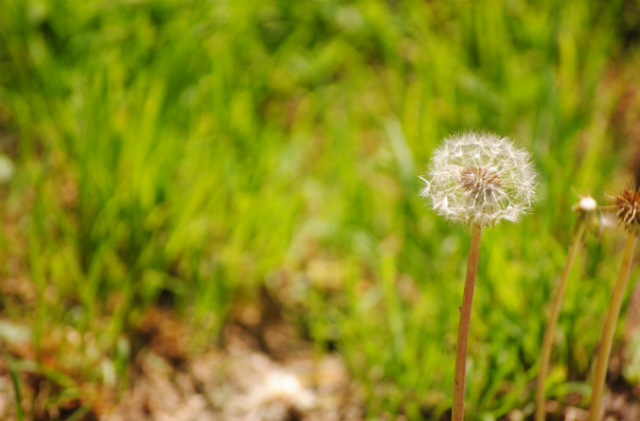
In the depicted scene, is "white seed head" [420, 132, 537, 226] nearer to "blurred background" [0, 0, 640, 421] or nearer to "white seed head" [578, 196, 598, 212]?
"white seed head" [578, 196, 598, 212]

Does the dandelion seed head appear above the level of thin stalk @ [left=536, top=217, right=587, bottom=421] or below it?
above

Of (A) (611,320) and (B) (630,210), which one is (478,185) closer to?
(B) (630,210)

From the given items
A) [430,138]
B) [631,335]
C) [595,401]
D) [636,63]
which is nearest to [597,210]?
[595,401]

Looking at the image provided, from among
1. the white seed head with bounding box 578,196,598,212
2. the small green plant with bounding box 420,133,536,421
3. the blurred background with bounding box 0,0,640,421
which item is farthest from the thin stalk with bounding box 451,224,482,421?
the blurred background with bounding box 0,0,640,421

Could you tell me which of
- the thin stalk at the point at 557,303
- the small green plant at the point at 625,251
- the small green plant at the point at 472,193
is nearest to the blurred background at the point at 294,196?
the thin stalk at the point at 557,303

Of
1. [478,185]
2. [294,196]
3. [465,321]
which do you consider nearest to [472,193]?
[478,185]

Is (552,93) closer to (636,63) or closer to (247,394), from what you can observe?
(636,63)
